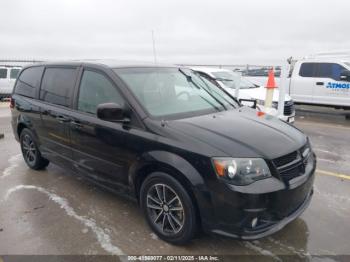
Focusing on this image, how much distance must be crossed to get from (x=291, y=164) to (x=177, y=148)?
41.6 inches

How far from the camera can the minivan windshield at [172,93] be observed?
3.44 m

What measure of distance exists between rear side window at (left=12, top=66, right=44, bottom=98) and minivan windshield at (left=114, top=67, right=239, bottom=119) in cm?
187

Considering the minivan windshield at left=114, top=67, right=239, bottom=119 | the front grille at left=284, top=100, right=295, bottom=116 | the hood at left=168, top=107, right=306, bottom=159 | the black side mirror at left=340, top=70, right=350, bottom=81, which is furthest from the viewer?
the black side mirror at left=340, top=70, right=350, bottom=81

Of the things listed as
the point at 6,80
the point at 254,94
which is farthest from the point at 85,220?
the point at 6,80

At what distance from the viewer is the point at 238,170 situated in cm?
268

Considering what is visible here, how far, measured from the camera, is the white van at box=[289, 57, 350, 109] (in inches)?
412

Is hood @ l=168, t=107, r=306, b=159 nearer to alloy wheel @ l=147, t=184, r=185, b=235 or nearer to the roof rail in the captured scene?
alloy wheel @ l=147, t=184, r=185, b=235

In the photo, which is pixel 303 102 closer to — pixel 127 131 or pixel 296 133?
pixel 296 133

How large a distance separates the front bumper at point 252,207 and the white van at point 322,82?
353 inches

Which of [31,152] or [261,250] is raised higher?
[31,152]

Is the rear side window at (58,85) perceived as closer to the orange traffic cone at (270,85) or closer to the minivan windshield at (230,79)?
the orange traffic cone at (270,85)

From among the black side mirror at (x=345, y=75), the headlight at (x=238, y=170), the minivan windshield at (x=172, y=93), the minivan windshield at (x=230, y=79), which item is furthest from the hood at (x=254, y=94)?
the headlight at (x=238, y=170)

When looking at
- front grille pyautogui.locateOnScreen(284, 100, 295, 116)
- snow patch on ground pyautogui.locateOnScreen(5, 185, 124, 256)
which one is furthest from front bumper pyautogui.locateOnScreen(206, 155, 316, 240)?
front grille pyautogui.locateOnScreen(284, 100, 295, 116)

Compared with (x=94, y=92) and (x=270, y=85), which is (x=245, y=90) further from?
(x=94, y=92)
